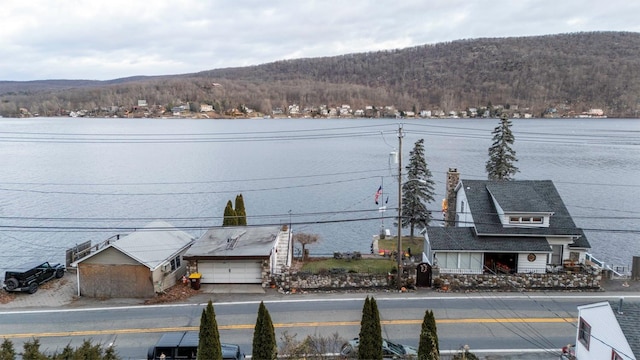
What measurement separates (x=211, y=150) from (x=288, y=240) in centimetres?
8612

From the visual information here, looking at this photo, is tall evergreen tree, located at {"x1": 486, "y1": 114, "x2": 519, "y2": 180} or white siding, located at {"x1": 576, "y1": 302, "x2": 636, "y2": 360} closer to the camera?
white siding, located at {"x1": 576, "y1": 302, "x2": 636, "y2": 360}

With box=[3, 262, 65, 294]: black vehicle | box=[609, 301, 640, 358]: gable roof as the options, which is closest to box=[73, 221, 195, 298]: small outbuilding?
box=[3, 262, 65, 294]: black vehicle

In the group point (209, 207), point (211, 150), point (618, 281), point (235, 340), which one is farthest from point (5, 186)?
point (618, 281)

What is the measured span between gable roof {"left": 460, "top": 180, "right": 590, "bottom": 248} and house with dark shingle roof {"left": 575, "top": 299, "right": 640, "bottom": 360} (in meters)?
10.1

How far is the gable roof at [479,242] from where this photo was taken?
82.1 ft

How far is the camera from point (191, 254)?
77.6ft

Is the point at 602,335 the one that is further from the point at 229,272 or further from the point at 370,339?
the point at 229,272

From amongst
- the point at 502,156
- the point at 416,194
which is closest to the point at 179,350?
the point at 416,194

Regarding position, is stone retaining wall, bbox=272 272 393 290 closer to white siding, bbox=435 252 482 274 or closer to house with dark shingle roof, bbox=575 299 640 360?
white siding, bbox=435 252 482 274

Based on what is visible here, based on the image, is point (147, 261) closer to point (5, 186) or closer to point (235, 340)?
point (235, 340)

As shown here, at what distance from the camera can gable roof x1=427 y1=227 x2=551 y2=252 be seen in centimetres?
2502

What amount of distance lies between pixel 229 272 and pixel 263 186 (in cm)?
4087

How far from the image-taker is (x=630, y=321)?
13.9m

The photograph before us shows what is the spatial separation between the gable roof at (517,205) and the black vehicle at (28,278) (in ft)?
77.6
